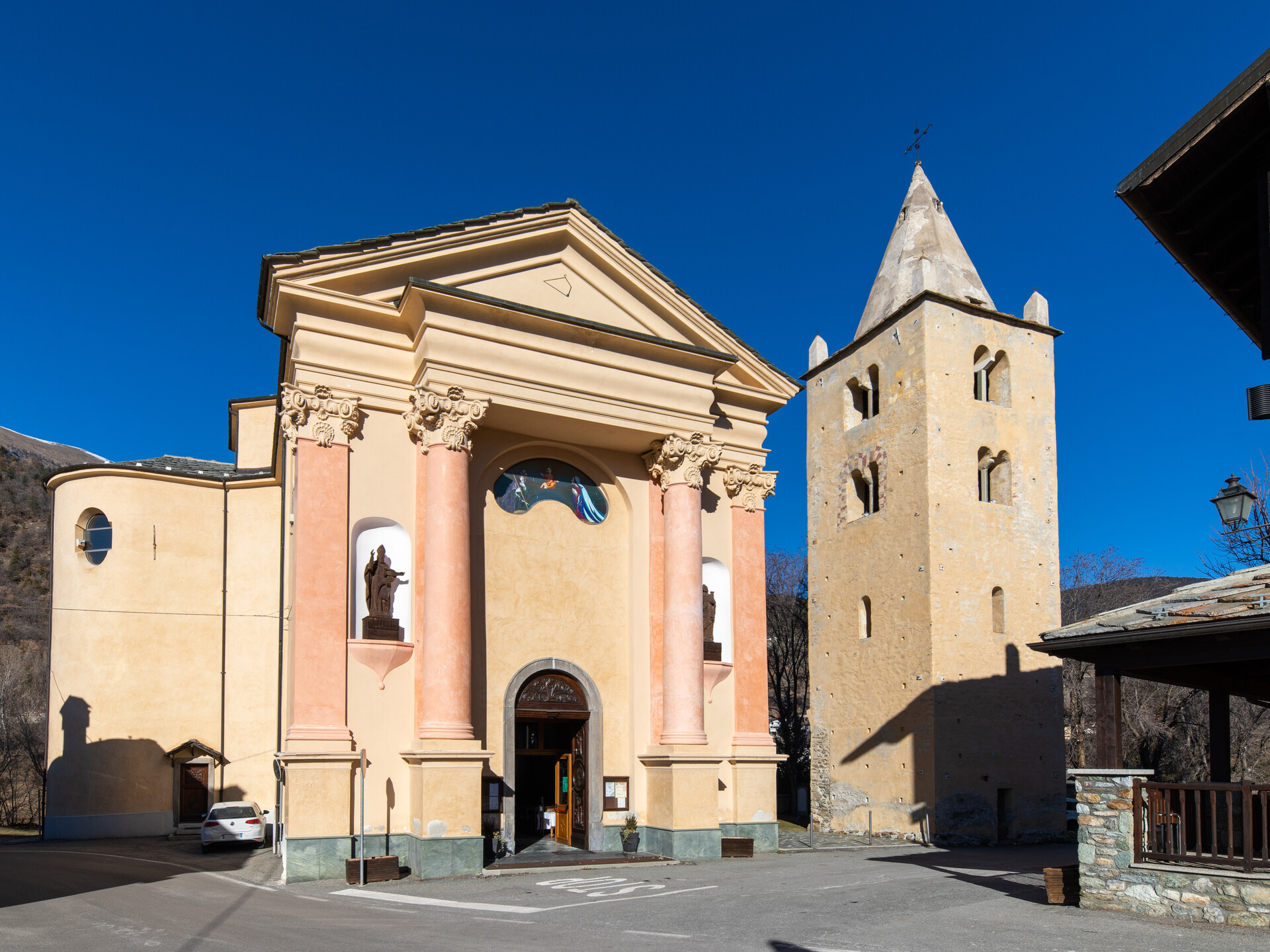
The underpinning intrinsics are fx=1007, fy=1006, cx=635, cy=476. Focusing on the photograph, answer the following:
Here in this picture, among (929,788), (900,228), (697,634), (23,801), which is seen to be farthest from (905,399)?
(23,801)

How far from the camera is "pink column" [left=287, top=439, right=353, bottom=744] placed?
15.3 metres

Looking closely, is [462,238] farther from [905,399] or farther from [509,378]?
[905,399]

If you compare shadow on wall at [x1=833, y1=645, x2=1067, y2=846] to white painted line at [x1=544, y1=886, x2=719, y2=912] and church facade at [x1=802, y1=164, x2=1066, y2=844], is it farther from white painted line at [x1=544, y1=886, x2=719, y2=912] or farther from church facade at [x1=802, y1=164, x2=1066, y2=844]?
white painted line at [x1=544, y1=886, x2=719, y2=912]

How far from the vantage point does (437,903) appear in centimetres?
1244

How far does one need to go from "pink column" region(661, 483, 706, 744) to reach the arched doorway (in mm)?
1383

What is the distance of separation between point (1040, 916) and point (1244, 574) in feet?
15.8

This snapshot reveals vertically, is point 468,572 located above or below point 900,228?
below

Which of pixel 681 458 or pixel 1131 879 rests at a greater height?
pixel 681 458

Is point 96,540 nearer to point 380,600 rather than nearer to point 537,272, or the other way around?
point 380,600

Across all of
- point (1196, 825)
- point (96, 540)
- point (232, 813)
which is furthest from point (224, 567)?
point (1196, 825)

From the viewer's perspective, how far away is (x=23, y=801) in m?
35.7

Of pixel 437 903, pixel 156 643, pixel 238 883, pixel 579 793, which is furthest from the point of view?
pixel 156 643

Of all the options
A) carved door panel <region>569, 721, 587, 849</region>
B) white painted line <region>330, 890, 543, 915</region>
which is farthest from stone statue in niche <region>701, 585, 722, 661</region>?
white painted line <region>330, 890, 543, 915</region>

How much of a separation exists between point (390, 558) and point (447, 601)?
1466mm
